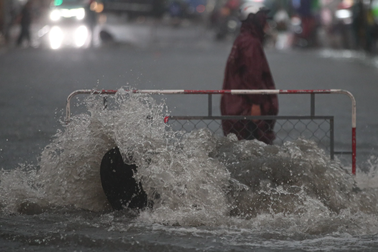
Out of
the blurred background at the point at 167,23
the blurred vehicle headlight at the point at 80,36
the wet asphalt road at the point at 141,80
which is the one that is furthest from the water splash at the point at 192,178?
the blurred vehicle headlight at the point at 80,36

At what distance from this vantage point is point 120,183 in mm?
6023

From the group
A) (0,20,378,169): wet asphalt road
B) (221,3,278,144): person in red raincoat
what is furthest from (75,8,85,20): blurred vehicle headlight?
(221,3,278,144): person in red raincoat

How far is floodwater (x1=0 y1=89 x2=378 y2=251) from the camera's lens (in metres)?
5.36

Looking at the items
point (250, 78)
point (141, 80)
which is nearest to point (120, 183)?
point (250, 78)

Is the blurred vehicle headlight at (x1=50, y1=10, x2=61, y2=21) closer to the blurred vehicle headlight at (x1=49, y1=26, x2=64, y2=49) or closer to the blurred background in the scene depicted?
A: the blurred background

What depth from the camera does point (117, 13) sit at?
161ft

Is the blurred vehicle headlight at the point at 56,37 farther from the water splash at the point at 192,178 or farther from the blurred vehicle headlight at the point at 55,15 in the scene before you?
the water splash at the point at 192,178

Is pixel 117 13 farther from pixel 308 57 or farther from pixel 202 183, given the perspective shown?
pixel 202 183

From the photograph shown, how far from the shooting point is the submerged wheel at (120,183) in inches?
236

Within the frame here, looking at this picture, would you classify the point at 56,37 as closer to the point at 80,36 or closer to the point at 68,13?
the point at 80,36

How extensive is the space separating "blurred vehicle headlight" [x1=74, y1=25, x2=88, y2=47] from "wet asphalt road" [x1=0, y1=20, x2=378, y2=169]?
5.08ft

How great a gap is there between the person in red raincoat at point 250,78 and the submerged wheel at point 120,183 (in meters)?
1.79

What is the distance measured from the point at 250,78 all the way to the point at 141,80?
829 centimetres

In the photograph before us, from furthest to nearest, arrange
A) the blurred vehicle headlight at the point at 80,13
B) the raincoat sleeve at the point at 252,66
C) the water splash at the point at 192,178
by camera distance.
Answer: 1. the blurred vehicle headlight at the point at 80,13
2. the raincoat sleeve at the point at 252,66
3. the water splash at the point at 192,178
